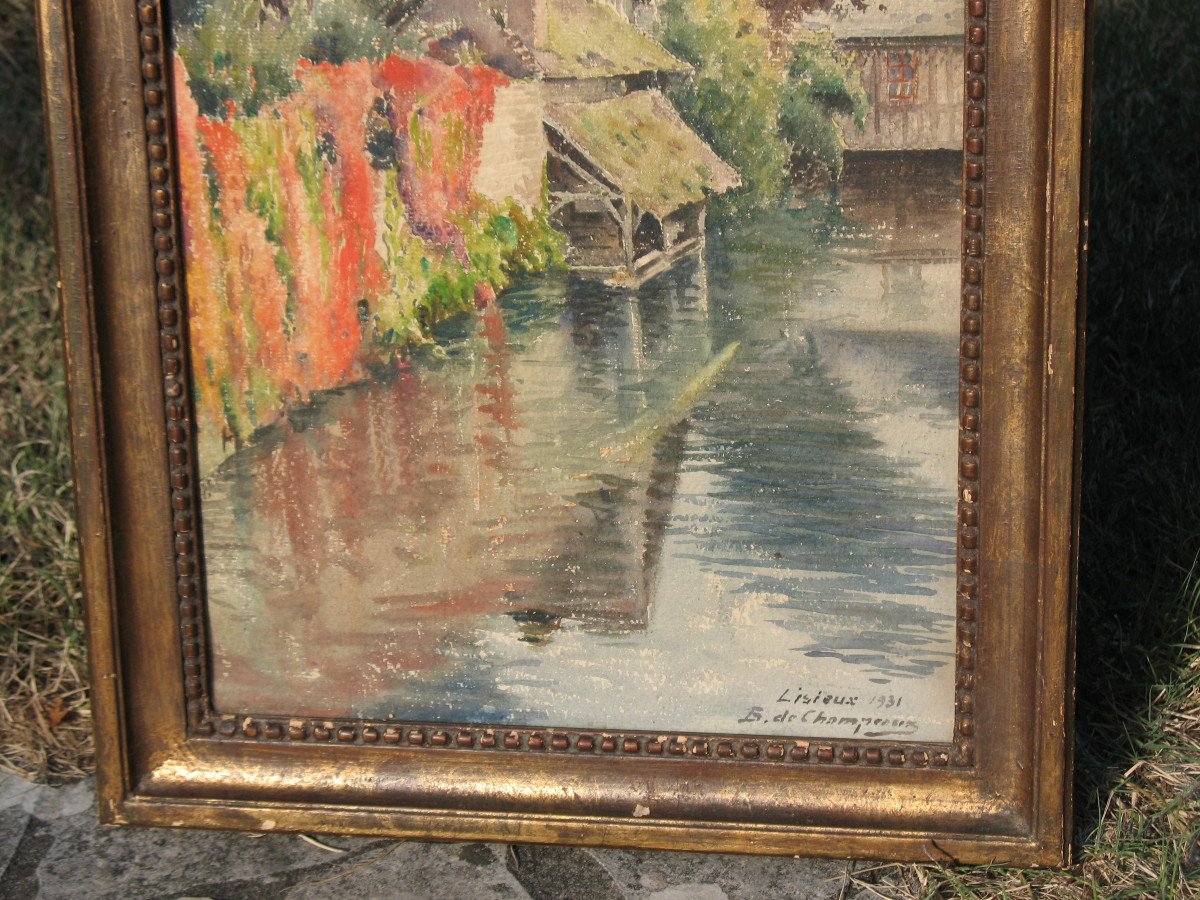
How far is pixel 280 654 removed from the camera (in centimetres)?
154

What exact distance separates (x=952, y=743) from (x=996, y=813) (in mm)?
94

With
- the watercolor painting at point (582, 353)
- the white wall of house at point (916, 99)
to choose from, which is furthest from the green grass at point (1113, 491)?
the white wall of house at point (916, 99)

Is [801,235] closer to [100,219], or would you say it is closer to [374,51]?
[374,51]

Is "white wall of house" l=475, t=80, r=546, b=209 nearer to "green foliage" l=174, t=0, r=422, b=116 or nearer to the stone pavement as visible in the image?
"green foliage" l=174, t=0, r=422, b=116

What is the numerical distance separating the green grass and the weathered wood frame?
0.13 meters

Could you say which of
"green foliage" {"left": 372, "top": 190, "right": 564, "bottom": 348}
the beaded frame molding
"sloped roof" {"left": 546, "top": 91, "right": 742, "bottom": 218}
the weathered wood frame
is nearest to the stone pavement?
the weathered wood frame

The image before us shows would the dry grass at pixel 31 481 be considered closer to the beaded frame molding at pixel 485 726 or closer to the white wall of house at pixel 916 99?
the beaded frame molding at pixel 485 726

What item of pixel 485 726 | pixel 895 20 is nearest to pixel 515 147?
pixel 895 20

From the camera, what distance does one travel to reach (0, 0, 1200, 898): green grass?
1.50m

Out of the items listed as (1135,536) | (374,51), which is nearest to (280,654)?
(374,51)

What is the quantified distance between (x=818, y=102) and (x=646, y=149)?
0.66ft

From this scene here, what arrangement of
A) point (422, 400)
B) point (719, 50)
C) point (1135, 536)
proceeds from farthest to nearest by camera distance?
point (1135, 536) → point (422, 400) → point (719, 50)

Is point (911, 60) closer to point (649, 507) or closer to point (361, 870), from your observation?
point (649, 507)

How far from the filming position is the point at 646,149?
142 centimetres
